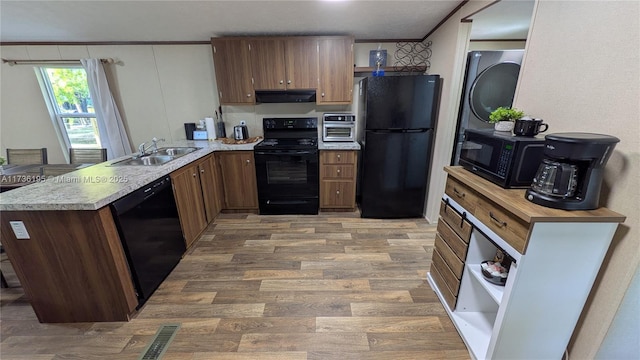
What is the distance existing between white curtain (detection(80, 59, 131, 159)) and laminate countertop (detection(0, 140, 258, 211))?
5.71 feet

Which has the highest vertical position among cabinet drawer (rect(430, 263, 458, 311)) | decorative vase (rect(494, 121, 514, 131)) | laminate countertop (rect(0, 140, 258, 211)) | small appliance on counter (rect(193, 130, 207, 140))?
decorative vase (rect(494, 121, 514, 131))

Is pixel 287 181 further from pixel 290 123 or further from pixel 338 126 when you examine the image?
pixel 338 126

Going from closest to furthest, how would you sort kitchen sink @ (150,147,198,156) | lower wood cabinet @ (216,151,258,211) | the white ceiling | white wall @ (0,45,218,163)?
1. the white ceiling
2. kitchen sink @ (150,147,198,156)
3. lower wood cabinet @ (216,151,258,211)
4. white wall @ (0,45,218,163)

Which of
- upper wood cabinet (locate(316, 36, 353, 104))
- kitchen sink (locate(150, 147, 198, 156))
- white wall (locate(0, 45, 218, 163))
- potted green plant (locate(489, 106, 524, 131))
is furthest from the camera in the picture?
white wall (locate(0, 45, 218, 163))

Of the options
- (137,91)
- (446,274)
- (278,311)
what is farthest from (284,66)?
(446,274)

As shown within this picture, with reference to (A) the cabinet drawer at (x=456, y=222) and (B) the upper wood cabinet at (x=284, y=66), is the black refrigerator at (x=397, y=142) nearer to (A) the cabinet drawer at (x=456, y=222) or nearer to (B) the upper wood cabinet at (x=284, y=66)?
(B) the upper wood cabinet at (x=284, y=66)

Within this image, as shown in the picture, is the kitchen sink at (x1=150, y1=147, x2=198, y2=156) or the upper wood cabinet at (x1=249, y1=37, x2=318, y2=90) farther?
the upper wood cabinet at (x1=249, y1=37, x2=318, y2=90)

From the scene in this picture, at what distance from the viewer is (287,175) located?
2992mm

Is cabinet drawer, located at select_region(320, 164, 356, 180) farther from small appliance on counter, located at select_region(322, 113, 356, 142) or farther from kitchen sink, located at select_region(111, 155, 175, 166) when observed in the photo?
kitchen sink, located at select_region(111, 155, 175, 166)

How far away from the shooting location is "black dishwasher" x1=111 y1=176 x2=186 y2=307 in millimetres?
1567

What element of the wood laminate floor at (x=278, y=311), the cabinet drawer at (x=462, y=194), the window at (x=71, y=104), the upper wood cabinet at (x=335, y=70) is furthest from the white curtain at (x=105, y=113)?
the cabinet drawer at (x=462, y=194)

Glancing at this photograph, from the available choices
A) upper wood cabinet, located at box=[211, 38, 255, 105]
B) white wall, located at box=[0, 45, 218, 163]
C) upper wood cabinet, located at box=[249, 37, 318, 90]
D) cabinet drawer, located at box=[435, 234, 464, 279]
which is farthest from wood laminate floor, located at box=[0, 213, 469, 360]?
white wall, located at box=[0, 45, 218, 163]

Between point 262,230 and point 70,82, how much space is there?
3.69 metres

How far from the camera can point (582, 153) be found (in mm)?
933
